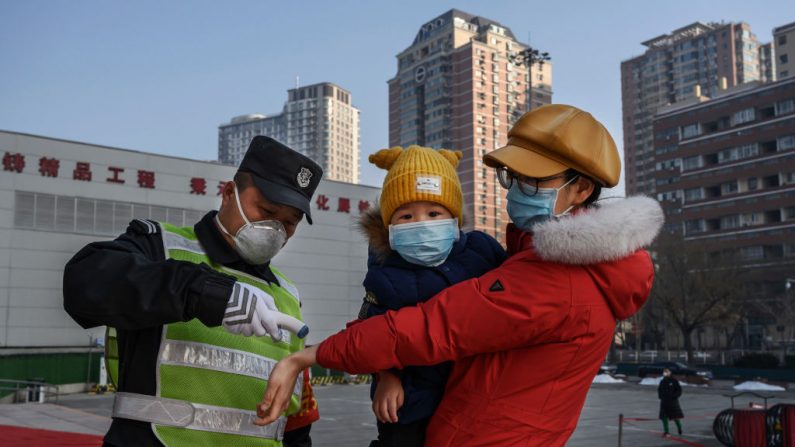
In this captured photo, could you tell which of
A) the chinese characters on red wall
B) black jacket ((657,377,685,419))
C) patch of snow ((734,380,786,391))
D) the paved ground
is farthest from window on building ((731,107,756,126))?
black jacket ((657,377,685,419))

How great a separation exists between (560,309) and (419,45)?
422 ft

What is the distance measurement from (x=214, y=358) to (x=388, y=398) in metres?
0.74

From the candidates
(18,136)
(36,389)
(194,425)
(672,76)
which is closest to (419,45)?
(672,76)

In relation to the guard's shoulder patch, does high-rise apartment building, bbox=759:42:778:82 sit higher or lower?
higher

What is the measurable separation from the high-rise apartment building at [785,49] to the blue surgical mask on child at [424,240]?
101 meters

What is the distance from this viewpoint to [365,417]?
2375 cm

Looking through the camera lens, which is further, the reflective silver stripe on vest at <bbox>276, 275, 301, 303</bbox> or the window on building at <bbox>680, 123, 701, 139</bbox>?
the window on building at <bbox>680, 123, 701, 139</bbox>

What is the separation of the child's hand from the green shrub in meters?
→ 52.1

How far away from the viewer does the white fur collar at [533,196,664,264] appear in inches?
82.7

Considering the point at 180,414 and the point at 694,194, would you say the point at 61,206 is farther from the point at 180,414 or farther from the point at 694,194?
the point at 694,194

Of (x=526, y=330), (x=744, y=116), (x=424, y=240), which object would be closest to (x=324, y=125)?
(x=744, y=116)

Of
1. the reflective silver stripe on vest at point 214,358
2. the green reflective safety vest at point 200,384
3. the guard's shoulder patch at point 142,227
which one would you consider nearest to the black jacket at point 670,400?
the green reflective safety vest at point 200,384

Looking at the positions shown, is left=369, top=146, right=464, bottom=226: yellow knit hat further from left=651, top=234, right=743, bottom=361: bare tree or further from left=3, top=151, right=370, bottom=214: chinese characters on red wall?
left=651, top=234, right=743, bottom=361: bare tree

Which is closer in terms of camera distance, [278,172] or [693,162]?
[278,172]
